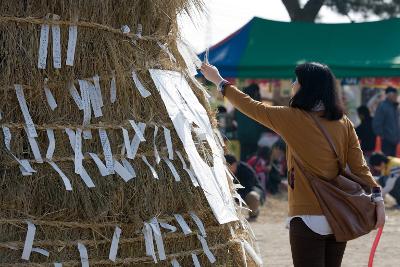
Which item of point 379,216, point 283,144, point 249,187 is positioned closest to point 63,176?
point 379,216

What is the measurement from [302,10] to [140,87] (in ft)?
46.0

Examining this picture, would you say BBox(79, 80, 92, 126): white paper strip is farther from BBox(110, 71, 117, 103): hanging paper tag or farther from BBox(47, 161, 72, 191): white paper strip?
BBox(47, 161, 72, 191): white paper strip

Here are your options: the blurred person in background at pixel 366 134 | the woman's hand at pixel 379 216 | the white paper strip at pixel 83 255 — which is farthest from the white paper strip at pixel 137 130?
the blurred person in background at pixel 366 134

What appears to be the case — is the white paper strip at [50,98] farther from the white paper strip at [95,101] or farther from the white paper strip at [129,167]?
the white paper strip at [129,167]

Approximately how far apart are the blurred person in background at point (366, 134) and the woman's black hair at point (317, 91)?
1164 centimetres

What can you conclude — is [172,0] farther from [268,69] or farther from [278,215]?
[268,69]

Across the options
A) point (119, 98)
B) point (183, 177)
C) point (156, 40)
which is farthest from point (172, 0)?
point (183, 177)

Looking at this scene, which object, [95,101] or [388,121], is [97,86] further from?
[388,121]

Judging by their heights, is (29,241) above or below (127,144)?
below

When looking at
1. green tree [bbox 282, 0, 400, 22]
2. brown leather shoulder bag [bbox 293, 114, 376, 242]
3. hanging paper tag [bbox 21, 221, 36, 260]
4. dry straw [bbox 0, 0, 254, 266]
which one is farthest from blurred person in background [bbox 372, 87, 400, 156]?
hanging paper tag [bbox 21, 221, 36, 260]

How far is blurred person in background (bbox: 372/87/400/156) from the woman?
37.5 feet

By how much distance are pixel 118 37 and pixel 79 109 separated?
531 millimetres

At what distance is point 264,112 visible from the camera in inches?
192

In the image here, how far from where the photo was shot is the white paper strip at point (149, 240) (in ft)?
16.8
